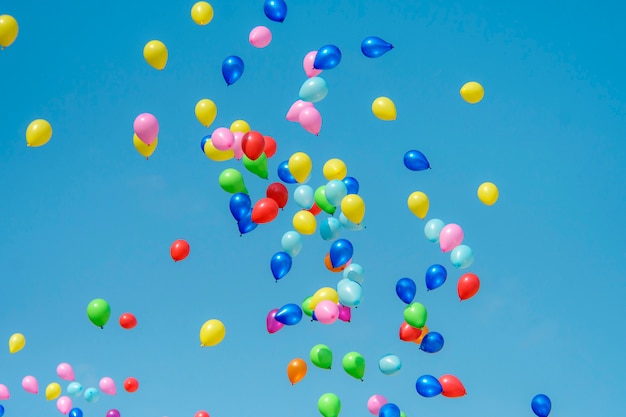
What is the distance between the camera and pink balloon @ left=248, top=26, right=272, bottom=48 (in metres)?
11.1

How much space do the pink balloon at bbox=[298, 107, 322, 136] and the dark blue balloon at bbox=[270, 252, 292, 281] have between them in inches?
82.5

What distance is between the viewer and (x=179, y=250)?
38.4 ft

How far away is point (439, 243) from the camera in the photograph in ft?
38.5

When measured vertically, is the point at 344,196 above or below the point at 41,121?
above

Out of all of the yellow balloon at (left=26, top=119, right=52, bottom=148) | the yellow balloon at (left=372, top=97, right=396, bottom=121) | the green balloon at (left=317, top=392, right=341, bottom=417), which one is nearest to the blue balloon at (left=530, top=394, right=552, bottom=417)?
the green balloon at (left=317, top=392, right=341, bottom=417)

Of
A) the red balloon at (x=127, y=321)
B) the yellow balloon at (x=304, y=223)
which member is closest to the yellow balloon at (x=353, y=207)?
the yellow balloon at (x=304, y=223)

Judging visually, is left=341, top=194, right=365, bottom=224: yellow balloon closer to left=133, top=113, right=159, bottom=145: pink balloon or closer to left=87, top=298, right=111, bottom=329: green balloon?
left=133, top=113, right=159, bottom=145: pink balloon

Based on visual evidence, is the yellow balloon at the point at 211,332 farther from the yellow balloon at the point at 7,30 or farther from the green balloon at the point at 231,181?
the yellow balloon at the point at 7,30

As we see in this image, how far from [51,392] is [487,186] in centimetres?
939

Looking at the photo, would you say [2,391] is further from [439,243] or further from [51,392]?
[439,243]

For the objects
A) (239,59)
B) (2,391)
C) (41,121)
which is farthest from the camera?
(2,391)

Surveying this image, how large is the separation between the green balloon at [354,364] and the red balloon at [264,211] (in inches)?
102

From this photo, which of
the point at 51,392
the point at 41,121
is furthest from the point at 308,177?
the point at 51,392

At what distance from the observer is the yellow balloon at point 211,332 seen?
36.5ft
